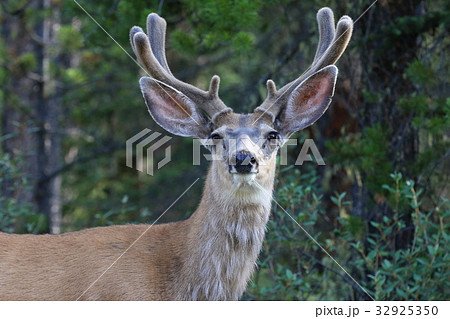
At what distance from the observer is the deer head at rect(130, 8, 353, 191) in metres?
5.48

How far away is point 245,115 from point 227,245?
1.04 metres

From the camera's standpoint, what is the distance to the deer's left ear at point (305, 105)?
5.75 m

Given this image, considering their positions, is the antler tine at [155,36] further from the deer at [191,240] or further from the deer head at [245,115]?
the deer at [191,240]

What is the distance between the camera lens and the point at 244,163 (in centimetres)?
494

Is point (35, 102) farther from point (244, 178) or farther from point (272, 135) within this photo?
point (244, 178)

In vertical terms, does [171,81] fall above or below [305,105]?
above

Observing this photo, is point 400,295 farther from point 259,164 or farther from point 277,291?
point 259,164

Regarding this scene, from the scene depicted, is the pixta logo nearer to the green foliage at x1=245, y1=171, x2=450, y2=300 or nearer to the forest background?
the forest background

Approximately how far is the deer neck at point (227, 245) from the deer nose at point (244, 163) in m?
0.24

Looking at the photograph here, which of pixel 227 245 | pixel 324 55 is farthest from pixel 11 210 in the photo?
pixel 324 55

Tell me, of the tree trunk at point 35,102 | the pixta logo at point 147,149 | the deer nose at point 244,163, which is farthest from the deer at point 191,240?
the tree trunk at point 35,102
